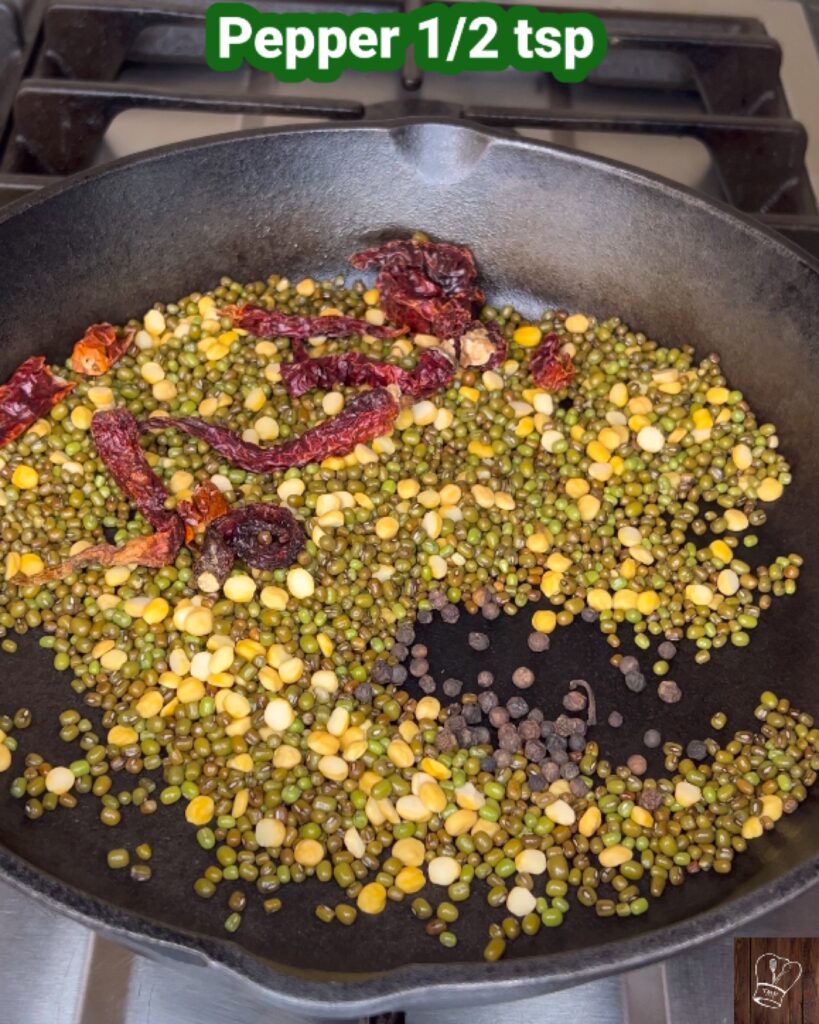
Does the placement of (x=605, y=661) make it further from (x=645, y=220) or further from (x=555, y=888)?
(x=645, y=220)

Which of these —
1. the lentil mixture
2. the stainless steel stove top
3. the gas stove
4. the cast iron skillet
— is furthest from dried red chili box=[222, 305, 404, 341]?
the stainless steel stove top

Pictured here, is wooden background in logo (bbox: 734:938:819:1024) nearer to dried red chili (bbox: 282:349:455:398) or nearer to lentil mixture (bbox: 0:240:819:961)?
lentil mixture (bbox: 0:240:819:961)

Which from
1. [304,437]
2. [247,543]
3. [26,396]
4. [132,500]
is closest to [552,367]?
[304,437]

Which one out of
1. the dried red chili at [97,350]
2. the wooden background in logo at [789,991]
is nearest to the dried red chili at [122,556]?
the dried red chili at [97,350]

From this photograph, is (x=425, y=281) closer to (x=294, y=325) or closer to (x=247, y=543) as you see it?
(x=294, y=325)

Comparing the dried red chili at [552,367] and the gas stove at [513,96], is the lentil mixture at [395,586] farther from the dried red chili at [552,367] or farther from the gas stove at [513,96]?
the gas stove at [513,96]

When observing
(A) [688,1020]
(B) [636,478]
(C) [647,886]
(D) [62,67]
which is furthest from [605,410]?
Result: (D) [62,67]
